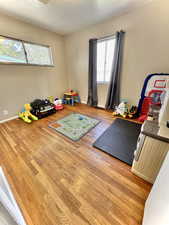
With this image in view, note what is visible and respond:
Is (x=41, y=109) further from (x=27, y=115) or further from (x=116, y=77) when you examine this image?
(x=116, y=77)

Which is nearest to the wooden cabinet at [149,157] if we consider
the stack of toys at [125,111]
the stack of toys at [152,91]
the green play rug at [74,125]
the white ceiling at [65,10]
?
the green play rug at [74,125]

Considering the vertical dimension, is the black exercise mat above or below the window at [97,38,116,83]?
below

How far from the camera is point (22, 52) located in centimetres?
246

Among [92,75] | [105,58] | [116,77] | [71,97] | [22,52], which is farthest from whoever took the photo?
[71,97]

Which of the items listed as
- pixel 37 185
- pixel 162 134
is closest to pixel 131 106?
pixel 162 134

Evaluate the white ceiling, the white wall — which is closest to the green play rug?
the white wall

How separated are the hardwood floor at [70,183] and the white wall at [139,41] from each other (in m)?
1.87

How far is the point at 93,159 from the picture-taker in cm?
145

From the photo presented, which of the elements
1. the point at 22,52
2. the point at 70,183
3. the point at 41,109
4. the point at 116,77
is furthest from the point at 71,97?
the point at 70,183

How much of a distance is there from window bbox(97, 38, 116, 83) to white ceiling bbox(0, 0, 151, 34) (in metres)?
0.52

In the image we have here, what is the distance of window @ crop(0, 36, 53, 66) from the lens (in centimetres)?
220

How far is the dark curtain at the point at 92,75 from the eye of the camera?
2.80m

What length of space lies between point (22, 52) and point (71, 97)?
191 centimetres

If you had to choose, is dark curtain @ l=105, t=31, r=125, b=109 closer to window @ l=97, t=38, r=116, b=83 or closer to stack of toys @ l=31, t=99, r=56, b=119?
window @ l=97, t=38, r=116, b=83
